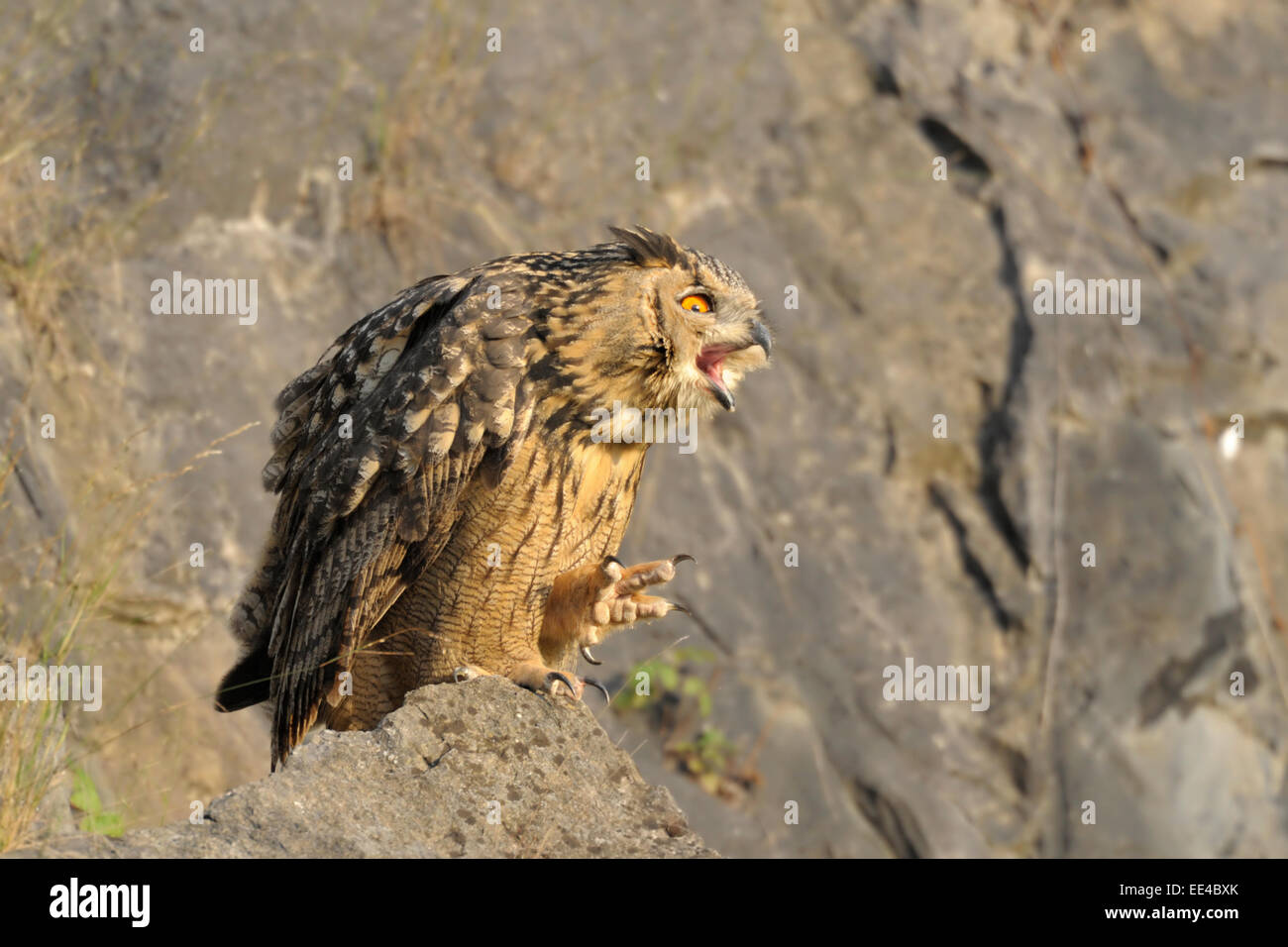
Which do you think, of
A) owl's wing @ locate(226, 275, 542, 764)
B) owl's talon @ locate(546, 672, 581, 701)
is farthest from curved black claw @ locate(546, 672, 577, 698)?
owl's wing @ locate(226, 275, 542, 764)

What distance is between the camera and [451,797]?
3.04m

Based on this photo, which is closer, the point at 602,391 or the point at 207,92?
the point at 602,391

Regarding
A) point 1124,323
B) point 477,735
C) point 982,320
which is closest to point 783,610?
point 982,320

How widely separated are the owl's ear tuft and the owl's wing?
36 centimetres

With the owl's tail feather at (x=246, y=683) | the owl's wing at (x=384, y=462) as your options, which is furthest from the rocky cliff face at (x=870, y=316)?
the owl's wing at (x=384, y=462)

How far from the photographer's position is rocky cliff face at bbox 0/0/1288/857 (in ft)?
22.7

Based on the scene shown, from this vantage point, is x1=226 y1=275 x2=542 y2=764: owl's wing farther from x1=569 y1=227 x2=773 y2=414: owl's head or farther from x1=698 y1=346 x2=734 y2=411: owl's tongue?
x1=698 y1=346 x2=734 y2=411: owl's tongue

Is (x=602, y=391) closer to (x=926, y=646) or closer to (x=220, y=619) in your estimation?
(x=220, y=619)

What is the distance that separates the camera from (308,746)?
9.78 ft

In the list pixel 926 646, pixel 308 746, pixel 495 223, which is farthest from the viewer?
pixel 926 646

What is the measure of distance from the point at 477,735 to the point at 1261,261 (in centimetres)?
757

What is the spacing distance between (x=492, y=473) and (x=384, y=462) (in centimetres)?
32

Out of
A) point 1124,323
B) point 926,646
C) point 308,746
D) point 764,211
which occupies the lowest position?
point 308,746

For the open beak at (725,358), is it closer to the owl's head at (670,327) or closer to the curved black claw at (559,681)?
the owl's head at (670,327)
